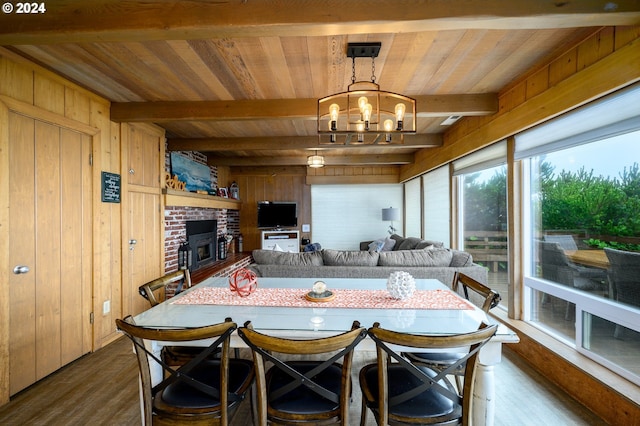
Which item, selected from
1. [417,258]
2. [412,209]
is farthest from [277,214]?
[417,258]

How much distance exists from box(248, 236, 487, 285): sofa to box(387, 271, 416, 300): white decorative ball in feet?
3.96

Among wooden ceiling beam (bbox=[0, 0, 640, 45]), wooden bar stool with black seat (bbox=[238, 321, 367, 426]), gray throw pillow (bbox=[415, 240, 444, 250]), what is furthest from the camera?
gray throw pillow (bbox=[415, 240, 444, 250])

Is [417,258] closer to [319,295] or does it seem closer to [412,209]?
[319,295]

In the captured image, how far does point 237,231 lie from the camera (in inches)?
286

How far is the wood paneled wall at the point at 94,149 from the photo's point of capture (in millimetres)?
2088

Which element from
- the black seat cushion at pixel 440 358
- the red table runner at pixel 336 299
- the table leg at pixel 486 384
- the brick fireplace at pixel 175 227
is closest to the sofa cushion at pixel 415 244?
the red table runner at pixel 336 299

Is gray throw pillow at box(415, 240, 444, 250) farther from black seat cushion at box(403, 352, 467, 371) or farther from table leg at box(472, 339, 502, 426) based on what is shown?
table leg at box(472, 339, 502, 426)

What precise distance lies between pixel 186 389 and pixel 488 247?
3.68 metres

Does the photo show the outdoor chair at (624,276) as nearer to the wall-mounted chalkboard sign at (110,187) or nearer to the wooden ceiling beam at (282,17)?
the wooden ceiling beam at (282,17)

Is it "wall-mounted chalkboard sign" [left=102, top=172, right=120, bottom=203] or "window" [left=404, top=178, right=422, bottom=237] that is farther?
"window" [left=404, top=178, right=422, bottom=237]

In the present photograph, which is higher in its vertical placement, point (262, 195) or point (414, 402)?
point (262, 195)

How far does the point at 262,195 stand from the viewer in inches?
289

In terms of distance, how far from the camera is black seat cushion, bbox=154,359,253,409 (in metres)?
1.36

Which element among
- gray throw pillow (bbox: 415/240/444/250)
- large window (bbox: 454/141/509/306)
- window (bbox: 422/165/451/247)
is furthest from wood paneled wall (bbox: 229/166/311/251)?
large window (bbox: 454/141/509/306)
